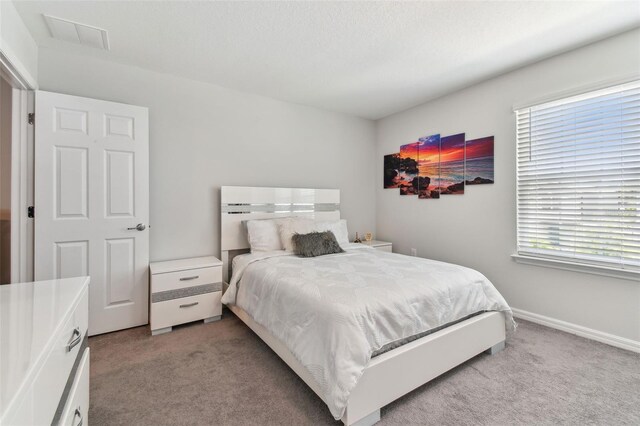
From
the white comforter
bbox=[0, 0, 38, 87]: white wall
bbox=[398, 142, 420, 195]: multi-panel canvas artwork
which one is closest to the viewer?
the white comforter

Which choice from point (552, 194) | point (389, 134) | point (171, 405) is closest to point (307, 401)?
point (171, 405)

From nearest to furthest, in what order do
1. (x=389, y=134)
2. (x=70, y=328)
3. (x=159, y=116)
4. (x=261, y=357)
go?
(x=70, y=328) < (x=261, y=357) < (x=159, y=116) < (x=389, y=134)

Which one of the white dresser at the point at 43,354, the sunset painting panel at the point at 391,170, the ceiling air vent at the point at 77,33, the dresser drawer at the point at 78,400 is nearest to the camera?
the white dresser at the point at 43,354

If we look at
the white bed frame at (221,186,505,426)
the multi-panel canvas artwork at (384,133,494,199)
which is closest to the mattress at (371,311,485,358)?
the white bed frame at (221,186,505,426)

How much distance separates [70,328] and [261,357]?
4.51 ft

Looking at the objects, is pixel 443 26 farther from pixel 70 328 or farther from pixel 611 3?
pixel 70 328

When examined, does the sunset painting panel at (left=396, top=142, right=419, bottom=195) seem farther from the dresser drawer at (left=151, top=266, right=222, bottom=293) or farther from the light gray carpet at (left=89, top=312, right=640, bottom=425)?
the dresser drawer at (left=151, top=266, right=222, bottom=293)

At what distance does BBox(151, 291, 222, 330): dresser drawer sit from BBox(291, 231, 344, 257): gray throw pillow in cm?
92

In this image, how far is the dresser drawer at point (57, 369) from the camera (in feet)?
2.39

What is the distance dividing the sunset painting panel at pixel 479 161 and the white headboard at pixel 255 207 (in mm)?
1804

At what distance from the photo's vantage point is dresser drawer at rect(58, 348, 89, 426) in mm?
971

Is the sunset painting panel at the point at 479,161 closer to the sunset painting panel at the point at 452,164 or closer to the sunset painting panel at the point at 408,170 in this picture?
the sunset painting panel at the point at 452,164

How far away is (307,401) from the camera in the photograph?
1657 mm

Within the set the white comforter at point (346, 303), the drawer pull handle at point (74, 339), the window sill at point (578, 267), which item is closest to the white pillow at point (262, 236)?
the white comforter at point (346, 303)
